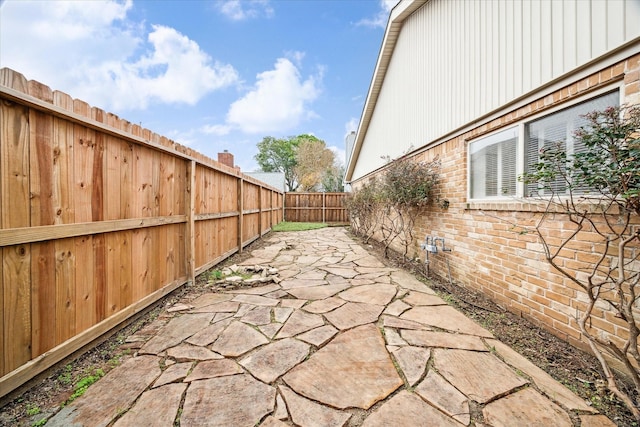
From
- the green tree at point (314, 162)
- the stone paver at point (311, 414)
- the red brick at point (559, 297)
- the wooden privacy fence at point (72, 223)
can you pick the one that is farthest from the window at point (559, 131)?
the green tree at point (314, 162)

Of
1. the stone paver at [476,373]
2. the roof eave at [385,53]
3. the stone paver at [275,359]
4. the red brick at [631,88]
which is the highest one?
the roof eave at [385,53]

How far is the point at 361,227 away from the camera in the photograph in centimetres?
886

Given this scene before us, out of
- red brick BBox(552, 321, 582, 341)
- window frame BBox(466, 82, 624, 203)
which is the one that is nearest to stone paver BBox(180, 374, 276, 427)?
red brick BBox(552, 321, 582, 341)

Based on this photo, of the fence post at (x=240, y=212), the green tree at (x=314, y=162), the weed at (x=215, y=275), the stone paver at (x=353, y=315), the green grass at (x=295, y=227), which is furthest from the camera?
the green tree at (x=314, y=162)

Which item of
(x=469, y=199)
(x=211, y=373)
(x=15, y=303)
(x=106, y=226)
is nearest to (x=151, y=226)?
(x=106, y=226)

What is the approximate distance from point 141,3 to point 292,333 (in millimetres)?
9270

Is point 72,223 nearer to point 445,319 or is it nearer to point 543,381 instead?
point 445,319

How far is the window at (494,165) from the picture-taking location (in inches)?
118

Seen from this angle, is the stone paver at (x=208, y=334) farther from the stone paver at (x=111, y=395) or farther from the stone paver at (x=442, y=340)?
the stone paver at (x=442, y=340)

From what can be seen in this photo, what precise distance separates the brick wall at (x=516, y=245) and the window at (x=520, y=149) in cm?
11

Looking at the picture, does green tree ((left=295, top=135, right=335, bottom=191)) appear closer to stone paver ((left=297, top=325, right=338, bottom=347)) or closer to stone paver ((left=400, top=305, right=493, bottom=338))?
stone paver ((left=400, top=305, right=493, bottom=338))

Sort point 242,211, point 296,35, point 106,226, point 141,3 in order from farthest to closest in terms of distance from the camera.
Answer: point 296,35, point 141,3, point 242,211, point 106,226

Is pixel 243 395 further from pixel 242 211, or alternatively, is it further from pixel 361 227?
pixel 361 227

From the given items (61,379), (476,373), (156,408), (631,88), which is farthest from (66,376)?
(631,88)
